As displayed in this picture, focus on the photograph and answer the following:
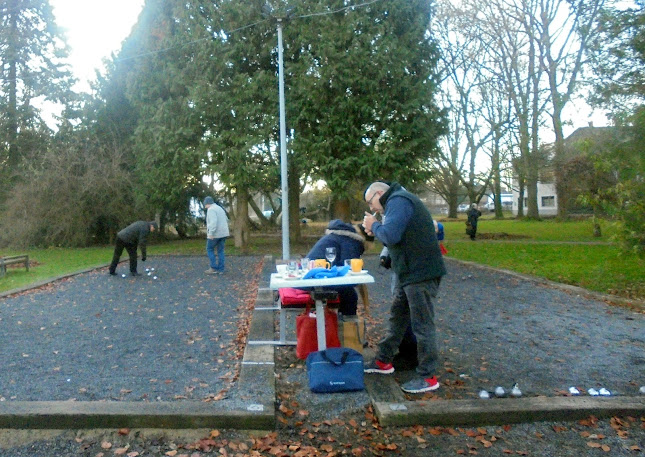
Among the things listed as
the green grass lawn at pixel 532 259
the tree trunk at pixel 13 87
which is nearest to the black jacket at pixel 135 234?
the green grass lawn at pixel 532 259

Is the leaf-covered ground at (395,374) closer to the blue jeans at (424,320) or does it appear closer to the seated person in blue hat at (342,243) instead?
the blue jeans at (424,320)

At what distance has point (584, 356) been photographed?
6496 millimetres

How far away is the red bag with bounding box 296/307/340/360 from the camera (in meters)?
6.21

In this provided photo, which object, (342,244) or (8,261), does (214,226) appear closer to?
(8,261)

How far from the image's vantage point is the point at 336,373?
532cm

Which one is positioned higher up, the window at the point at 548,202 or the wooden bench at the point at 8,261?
the window at the point at 548,202

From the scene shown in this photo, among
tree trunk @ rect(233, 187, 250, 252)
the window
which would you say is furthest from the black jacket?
the window

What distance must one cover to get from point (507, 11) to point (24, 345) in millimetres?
29832

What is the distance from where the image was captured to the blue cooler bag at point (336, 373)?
5309 millimetres

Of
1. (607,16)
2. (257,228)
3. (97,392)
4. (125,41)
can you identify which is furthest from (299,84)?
(257,228)

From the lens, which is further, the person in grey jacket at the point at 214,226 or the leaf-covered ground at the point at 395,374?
the person in grey jacket at the point at 214,226

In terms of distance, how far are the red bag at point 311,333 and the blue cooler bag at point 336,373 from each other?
2.73 ft

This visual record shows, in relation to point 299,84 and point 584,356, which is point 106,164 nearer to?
point 299,84

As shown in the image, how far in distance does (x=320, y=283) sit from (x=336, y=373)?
803 millimetres
